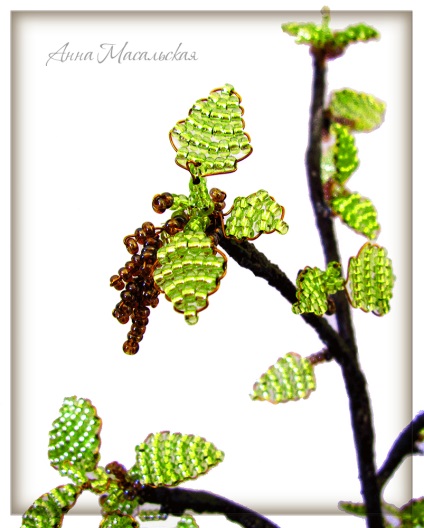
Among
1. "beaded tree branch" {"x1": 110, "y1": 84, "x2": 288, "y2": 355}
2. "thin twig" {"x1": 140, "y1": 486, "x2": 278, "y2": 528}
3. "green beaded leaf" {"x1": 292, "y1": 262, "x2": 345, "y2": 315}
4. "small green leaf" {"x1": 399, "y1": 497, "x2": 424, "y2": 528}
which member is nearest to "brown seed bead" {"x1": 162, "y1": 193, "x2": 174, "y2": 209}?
"beaded tree branch" {"x1": 110, "y1": 84, "x2": 288, "y2": 355}

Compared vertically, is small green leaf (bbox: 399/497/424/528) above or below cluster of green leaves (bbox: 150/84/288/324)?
below

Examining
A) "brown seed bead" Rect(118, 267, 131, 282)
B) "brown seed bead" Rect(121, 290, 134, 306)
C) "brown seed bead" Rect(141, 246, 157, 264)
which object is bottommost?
"brown seed bead" Rect(121, 290, 134, 306)

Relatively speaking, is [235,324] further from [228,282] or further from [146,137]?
[146,137]

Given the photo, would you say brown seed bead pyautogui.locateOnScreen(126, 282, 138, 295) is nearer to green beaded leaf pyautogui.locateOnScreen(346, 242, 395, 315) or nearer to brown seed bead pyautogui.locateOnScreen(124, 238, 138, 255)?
brown seed bead pyautogui.locateOnScreen(124, 238, 138, 255)

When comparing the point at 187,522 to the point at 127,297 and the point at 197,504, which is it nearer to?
the point at 197,504

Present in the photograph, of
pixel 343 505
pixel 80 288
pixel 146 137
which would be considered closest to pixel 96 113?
pixel 146 137

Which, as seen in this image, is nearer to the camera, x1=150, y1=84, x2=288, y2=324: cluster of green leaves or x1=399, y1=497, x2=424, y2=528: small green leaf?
x1=150, y1=84, x2=288, y2=324: cluster of green leaves

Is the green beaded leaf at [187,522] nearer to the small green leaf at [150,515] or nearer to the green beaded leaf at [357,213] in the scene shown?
the small green leaf at [150,515]
